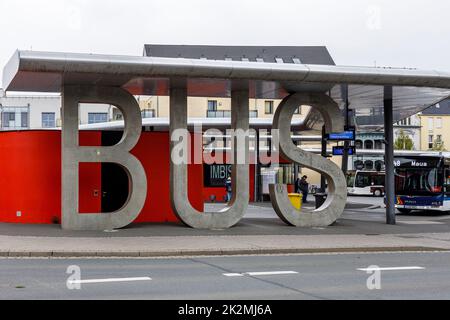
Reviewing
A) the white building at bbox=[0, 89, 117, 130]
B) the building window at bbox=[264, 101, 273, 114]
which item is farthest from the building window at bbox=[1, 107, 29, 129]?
the building window at bbox=[264, 101, 273, 114]

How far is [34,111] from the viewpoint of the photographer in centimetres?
9375

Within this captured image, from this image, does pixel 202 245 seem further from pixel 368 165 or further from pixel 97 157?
pixel 368 165

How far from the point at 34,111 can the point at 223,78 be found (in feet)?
249

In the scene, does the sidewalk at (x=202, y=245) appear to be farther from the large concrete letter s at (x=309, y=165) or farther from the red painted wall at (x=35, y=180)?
the red painted wall at (x=35, y=180)

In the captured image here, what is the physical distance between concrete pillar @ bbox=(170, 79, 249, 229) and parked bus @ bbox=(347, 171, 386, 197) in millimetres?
42623

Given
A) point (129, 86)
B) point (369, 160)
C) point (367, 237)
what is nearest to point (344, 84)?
point (367, 237)

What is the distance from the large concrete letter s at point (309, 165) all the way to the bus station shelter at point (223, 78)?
0.70ft

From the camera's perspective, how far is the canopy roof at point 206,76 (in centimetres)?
1948

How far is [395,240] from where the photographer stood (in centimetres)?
2117

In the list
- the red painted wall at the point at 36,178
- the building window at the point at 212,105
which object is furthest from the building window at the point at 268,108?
the red painted wall at the point at 36,178

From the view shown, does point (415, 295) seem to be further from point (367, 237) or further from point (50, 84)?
point (50, 84)

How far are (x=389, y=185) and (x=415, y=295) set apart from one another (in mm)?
15647

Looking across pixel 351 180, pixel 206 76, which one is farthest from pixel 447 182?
pixel 351 180

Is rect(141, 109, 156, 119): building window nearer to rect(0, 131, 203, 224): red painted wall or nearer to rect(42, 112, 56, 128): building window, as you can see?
rect(42, 112, 56, 128): building window
